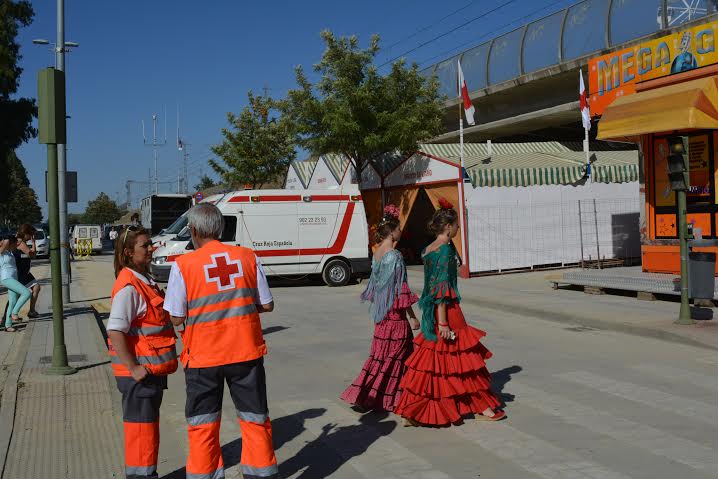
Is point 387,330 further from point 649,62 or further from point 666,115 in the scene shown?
point 649,62

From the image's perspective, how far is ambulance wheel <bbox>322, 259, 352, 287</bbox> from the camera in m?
18.4

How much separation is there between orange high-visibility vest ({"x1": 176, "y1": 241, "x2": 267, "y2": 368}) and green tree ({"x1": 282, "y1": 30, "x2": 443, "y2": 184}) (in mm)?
16704

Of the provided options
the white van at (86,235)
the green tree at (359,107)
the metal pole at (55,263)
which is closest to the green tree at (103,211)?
the white van at (86,235)

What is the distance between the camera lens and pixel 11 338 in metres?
10.5

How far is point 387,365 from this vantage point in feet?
19.7

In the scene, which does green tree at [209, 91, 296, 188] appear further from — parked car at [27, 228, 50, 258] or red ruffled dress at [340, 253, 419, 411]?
red ruffled dress at [340, 253, 419, 411]

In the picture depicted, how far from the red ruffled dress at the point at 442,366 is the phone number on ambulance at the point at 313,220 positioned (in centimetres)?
1242

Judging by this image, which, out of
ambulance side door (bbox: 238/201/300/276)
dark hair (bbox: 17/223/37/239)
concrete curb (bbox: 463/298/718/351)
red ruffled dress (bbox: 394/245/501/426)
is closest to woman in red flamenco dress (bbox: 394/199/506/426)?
red ruffled dress (bbox: 394/245/501/426)

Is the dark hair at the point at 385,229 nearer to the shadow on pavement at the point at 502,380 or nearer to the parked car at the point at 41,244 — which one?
the shadow on pavement at the point at 502,380

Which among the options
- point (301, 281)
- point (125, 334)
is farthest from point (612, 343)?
point (301, 281)

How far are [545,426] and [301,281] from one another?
1420 cm

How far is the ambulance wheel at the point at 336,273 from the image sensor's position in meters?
18.4

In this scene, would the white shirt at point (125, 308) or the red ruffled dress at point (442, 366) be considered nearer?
the white shirt at point (125, 308)

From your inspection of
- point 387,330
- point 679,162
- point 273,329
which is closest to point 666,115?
point 679,162
